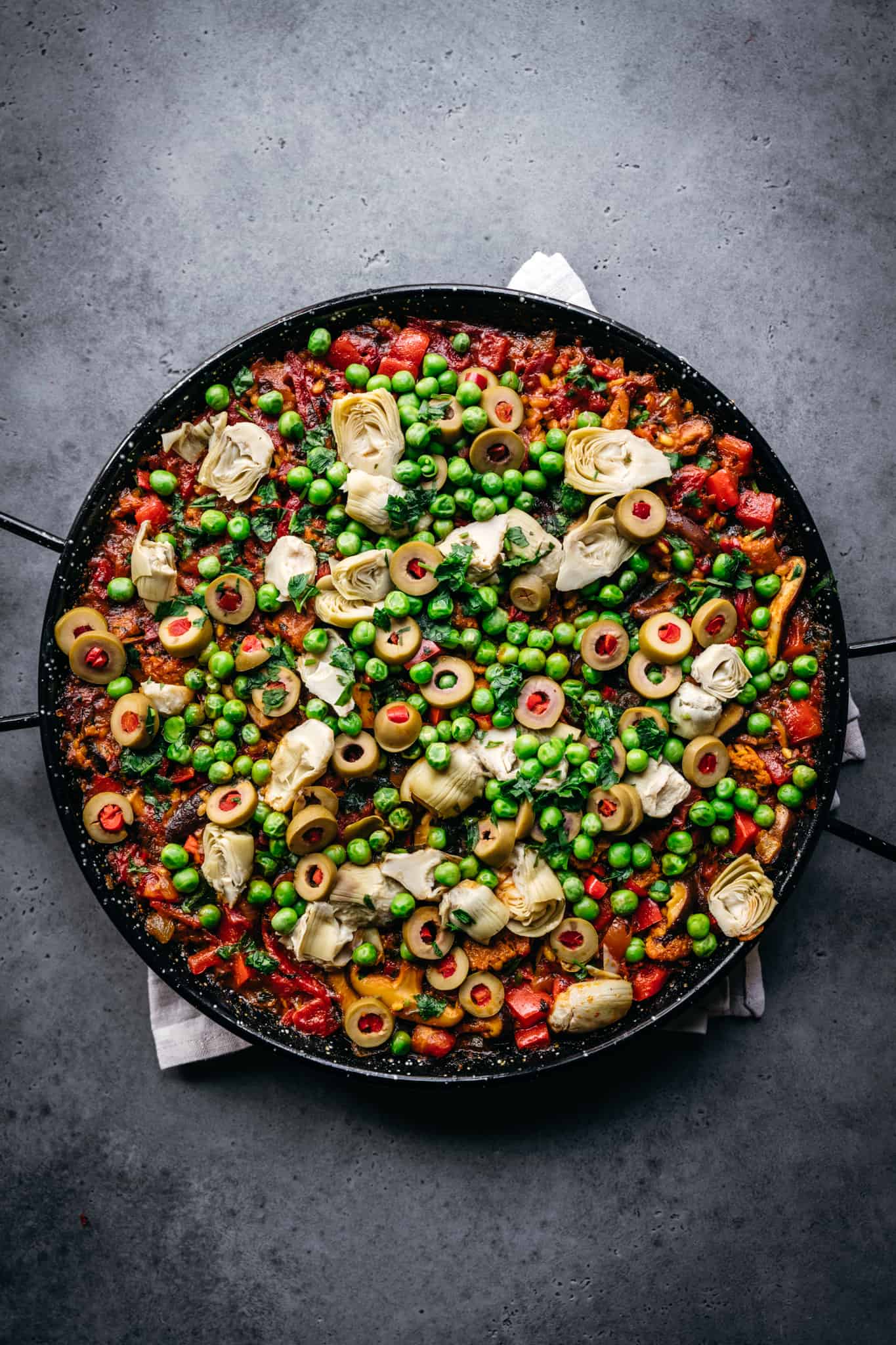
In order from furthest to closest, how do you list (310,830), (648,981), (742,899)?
(648,981) < (742,899) < (310,830)

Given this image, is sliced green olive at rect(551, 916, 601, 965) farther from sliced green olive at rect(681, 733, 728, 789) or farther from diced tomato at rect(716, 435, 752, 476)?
diced tomato at rect(716, 435, 752, 476)

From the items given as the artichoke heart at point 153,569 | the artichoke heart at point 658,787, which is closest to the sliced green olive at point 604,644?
the artichoke heart at point 658,787

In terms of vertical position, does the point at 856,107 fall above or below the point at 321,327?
above

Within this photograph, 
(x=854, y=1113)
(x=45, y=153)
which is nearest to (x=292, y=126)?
(x=45, y=153)

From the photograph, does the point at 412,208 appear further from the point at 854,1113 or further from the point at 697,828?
the point at 854,1113

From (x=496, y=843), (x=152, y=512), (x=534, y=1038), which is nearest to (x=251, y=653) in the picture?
(x=152, y=512)

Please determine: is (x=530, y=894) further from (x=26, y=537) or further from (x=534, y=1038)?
(x=26, y=537)

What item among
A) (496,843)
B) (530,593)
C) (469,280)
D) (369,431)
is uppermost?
(469,280)
